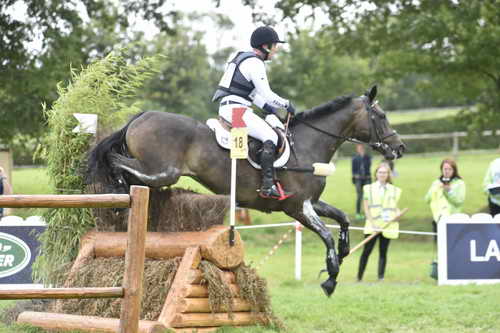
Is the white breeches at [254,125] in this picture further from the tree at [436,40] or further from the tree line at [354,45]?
the tree at [436,40]

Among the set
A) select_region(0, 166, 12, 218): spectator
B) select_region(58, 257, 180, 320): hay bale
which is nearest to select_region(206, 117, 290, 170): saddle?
select_region(58, 257, 180, 320): hay bale

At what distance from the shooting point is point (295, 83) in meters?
31.8

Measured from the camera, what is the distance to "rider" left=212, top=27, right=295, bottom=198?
760 cm

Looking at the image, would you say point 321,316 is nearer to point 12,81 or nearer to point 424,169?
point 12,81

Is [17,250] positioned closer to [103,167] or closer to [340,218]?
[103,167]

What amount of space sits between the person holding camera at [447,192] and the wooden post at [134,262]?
25.9 ft

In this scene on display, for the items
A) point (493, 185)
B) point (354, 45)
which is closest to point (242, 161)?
point (493, 185)

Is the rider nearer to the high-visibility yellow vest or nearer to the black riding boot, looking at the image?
the black riding boot

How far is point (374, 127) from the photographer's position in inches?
338

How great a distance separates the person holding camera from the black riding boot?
4.81 meters

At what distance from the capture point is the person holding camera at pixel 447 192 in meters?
11.7

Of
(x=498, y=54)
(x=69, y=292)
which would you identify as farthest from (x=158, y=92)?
(x=69, y=292)

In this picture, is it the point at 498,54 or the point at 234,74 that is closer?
the point at 234,74

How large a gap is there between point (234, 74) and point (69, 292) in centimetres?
373
